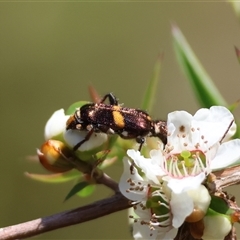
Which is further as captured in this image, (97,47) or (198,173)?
(97,47)

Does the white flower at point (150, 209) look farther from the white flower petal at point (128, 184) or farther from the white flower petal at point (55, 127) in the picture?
the white flower petal at point (55, 127)

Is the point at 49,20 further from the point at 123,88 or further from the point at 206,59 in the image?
the point at 206,59

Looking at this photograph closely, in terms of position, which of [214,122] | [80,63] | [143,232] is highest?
[214,122]

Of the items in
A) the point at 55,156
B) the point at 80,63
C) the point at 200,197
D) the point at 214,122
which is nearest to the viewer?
the point at 200,197

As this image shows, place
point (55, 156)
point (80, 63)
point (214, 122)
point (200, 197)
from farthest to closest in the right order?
point (80, 63), point (55, 156), point (214, 122), point (200, 197)

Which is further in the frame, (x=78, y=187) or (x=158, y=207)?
(x=78, y=187)

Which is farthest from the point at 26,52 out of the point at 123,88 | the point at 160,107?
the point at 160,107

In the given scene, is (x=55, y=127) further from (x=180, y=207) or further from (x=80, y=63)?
(x=80, y=63)

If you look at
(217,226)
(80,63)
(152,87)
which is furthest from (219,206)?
(80,63)

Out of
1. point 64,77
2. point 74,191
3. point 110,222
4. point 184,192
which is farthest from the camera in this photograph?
point 64,77
